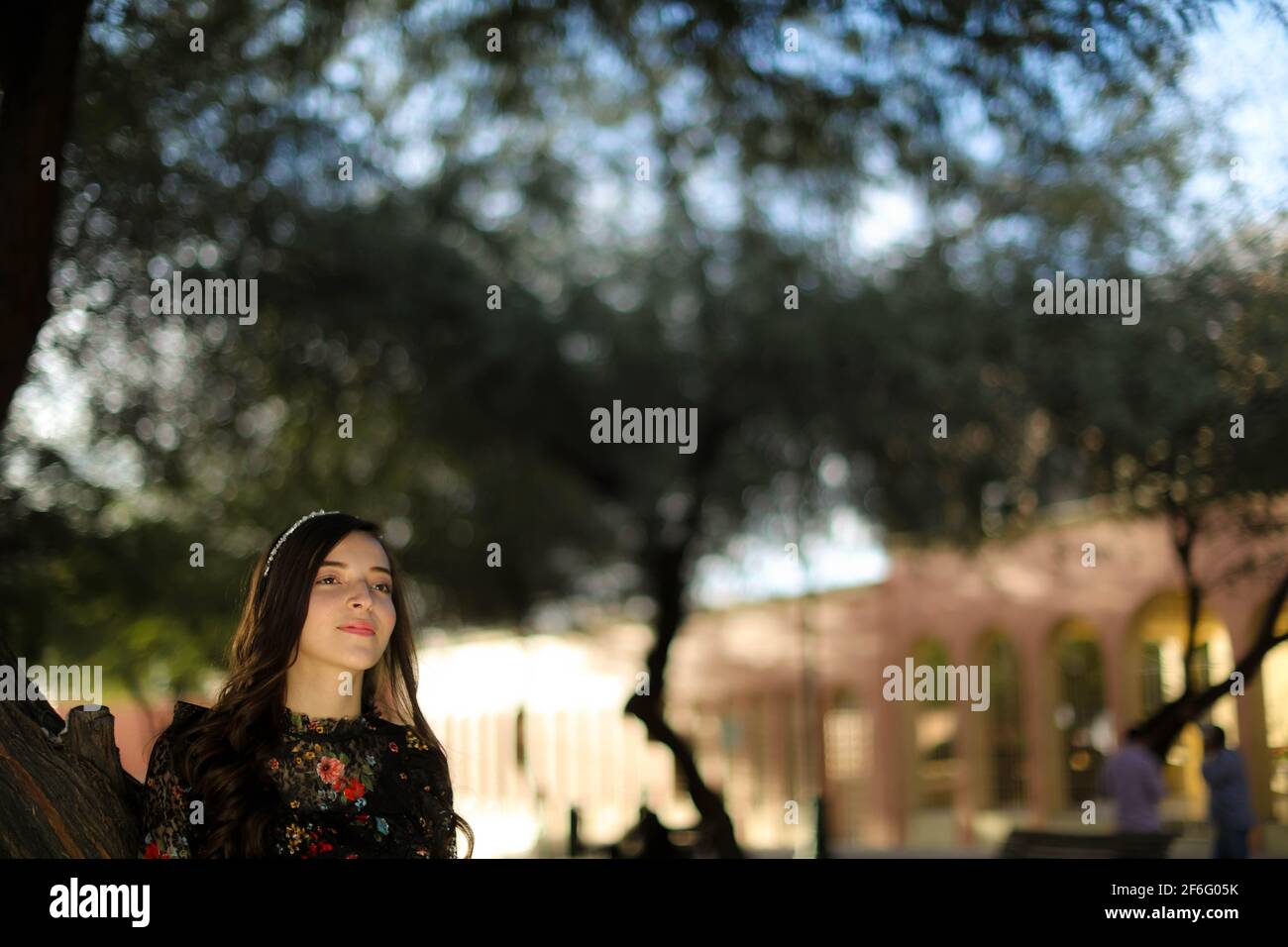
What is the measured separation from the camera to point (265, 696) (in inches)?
122

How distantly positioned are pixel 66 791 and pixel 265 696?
1.94 ft

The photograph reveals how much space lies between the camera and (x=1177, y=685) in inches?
1013

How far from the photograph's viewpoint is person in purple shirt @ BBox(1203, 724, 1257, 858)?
1189 centimetres

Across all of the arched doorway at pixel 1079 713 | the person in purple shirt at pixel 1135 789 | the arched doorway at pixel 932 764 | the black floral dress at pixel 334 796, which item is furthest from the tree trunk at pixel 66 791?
the arched doorway at pixel 932 764

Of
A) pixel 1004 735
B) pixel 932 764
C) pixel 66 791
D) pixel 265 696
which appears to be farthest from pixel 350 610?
pixel 932 764

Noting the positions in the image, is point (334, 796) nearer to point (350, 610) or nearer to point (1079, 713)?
point (350, 610)

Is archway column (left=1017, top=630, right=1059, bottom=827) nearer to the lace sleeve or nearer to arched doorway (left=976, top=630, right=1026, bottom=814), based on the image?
arched doorway (left=976, top=630, right=1026, bottom=814)

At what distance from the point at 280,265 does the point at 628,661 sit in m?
22.9

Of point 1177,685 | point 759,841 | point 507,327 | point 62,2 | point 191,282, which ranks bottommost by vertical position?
point 759,841

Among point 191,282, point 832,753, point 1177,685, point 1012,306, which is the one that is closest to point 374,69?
point 191,282

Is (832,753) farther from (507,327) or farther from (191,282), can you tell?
(191,282)

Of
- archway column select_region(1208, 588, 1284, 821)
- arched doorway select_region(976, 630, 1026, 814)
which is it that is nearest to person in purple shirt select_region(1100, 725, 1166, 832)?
archway column select_region(1208, 588, 1284, 821)

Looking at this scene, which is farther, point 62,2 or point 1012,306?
point 1012,306

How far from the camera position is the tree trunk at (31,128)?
5.69m
